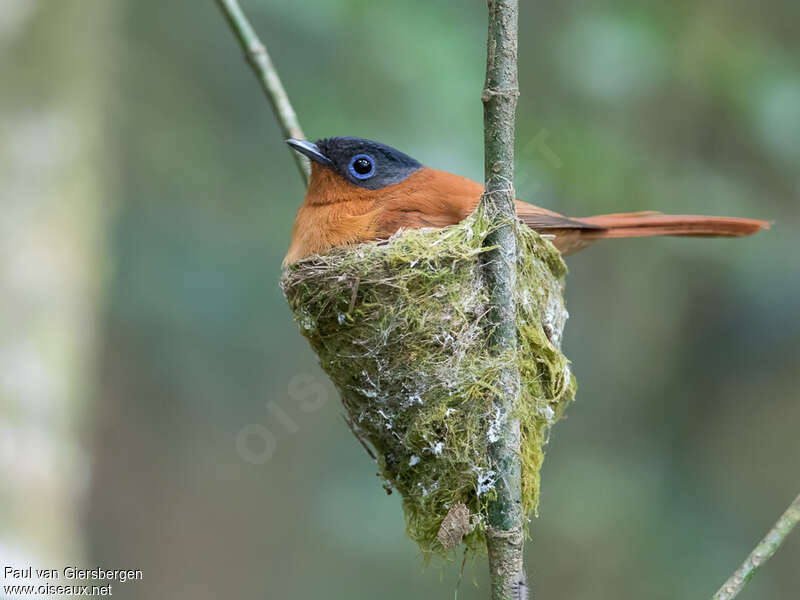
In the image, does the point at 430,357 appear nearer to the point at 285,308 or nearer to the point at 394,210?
the point at 394,210

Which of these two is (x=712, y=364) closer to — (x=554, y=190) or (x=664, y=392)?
(x=664, y=392)

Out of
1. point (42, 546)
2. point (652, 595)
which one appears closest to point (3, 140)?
point (42, 546)

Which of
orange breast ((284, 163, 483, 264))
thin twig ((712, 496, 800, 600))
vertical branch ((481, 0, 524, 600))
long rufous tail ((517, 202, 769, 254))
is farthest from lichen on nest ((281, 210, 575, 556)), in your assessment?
thin twig ((712, 496, 800, 600))

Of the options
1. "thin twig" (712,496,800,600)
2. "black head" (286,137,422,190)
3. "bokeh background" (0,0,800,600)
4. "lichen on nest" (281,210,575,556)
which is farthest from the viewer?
"bokeh background" (0,0,800,600)

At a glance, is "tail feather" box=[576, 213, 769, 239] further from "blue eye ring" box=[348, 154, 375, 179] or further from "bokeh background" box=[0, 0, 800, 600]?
"blue eye ring" box=[348, 154, 375, 179]

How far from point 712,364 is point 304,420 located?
351 cm

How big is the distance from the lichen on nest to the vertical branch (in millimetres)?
51

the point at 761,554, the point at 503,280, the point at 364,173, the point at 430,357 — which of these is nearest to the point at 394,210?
the point at 364,173

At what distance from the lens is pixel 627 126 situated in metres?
5.71

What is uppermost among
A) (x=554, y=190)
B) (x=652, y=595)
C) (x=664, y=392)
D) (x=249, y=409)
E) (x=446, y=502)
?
(x=554, y=190)

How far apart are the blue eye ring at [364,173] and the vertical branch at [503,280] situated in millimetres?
1108

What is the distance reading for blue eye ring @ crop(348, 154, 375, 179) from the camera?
12.2 ft

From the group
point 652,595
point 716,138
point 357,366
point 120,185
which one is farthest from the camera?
point 120,185

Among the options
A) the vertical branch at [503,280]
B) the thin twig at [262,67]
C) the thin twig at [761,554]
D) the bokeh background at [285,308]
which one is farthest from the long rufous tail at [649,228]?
the thin twig at [761,554]
